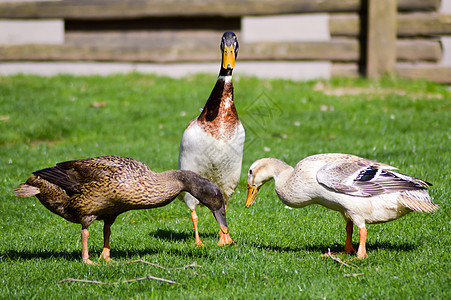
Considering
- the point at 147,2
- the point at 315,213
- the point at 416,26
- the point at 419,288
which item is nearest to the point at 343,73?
the point at 416,26

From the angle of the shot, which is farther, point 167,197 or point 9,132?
point 9,132

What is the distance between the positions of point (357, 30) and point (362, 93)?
192 centimetres

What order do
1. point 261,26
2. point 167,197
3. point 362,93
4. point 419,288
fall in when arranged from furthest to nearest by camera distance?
point 261,26, point 362,93, point 167,197, point 419,288

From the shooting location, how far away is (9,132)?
11281 millimetres

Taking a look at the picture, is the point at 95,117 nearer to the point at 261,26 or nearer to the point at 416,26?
the point at 261,26

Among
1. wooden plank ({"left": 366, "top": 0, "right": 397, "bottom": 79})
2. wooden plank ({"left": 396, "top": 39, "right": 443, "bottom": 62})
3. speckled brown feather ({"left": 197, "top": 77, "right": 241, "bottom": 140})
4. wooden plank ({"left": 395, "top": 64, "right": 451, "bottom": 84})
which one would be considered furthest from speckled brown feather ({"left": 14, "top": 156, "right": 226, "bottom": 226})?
wooden plank ({"left": 396, "top": 39, "right": 443, "bottom": 62})

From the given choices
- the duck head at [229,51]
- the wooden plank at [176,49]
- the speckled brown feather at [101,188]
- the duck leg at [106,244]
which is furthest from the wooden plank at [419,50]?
the duck leg at [106,244]

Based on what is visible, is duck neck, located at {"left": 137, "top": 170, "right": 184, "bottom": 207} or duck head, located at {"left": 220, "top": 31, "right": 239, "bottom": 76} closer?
duck neck, located at {"left": 137, "top": 170, "right": 184, "bottom": 207}

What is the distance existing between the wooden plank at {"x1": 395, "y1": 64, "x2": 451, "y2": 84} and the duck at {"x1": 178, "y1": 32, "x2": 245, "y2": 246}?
8497 millimetres

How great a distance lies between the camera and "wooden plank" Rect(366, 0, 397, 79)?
531 inches

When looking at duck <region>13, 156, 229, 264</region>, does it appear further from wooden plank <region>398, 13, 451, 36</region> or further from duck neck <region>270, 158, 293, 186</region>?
wooden plank <region>398, 13, 451, 36</region>

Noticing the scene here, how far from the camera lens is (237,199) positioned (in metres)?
8.08

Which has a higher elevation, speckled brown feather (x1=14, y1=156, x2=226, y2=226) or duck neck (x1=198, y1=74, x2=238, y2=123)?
duck neck (x1=198, y1=74, x2=238, y2=123)

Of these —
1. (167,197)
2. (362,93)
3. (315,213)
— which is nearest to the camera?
(167,197)
